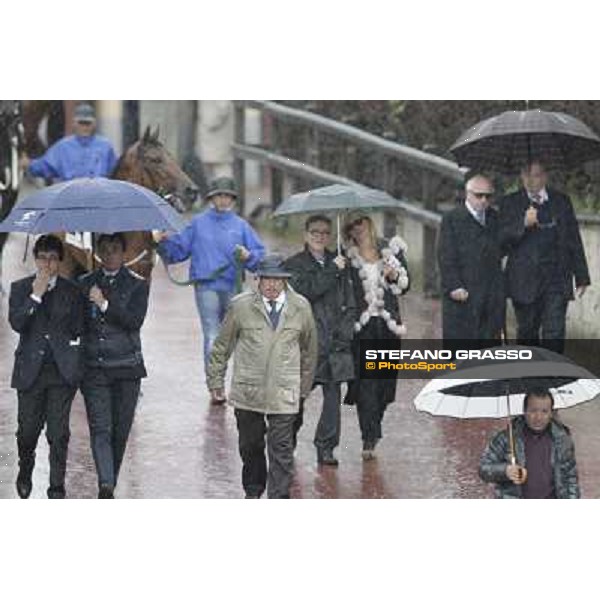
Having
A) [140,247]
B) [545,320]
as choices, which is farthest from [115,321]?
[545,320]

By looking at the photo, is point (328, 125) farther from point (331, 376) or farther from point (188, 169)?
point (331, 376)

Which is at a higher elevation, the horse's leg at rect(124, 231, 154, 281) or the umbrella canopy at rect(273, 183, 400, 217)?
the umbrella canopy at rect(273, 183, 400, 217)

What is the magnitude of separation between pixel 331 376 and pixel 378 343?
52cm

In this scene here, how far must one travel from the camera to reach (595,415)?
637 inches

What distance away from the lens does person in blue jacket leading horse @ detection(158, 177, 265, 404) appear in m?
16.3

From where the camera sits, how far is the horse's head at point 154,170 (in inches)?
651

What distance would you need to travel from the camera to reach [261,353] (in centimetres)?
1418

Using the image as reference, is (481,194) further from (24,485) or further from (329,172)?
(24,485)

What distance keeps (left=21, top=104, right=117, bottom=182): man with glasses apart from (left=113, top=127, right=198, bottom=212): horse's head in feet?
2.37

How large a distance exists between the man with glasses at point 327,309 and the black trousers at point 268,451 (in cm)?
64

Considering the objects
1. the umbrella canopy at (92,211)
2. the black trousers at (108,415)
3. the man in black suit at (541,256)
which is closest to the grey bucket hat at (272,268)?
the umbrella canopy at (92,211)

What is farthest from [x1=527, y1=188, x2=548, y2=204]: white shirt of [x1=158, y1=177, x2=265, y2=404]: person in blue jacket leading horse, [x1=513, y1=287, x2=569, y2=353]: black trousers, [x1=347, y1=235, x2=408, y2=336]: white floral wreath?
[x1=158, y1=177, x2=265, y2=404]: person in blue jacket leading horse

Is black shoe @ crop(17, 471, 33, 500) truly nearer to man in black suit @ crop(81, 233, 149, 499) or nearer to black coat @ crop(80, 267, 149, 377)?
man in black suit @ crop(81, 233, 149, 499)
